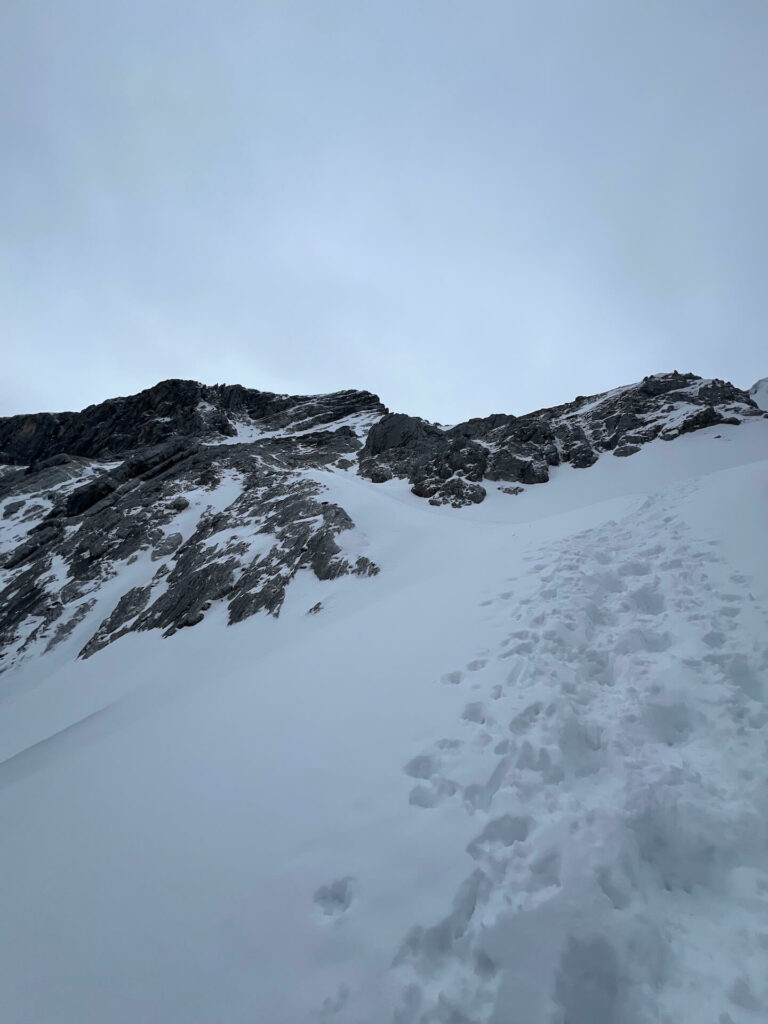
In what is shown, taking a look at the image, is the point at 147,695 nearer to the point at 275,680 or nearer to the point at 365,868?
the point at 275,680

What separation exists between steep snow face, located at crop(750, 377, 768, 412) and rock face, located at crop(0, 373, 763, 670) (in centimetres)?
3749

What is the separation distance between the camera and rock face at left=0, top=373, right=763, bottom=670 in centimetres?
2017

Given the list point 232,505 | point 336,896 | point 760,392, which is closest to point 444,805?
point 336,896

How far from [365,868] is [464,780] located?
1.36 metres

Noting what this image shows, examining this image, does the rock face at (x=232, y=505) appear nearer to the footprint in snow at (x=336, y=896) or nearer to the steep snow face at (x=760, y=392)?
the footprint in snow at (x=336, y=896)

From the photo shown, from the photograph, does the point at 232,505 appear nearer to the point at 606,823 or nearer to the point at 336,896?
the point at 336,896

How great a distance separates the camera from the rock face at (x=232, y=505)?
20172 millimetres

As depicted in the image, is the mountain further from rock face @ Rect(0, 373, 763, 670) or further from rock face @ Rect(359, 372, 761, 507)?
rock face @ Rect(359, 372, 761, 507)

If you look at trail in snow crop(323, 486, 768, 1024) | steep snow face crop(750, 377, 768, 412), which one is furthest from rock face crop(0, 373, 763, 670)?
steep snow face crop(750, 377, 768, 412)

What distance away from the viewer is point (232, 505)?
29.2 meters

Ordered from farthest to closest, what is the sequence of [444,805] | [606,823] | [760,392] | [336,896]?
1. [760,392]
2. [444,805]
3. [606,823]
4. [336,896]

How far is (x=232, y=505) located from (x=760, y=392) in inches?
3728

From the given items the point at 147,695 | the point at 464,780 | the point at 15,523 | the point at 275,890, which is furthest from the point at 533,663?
the point at 15,523

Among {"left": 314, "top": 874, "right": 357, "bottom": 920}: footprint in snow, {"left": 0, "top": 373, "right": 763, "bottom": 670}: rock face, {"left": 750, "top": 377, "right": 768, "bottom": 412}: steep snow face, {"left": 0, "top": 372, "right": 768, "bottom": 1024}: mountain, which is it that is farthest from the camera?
{"left": 750, "top": 377, "right": 768, "bottom": 412}: steep snow face
